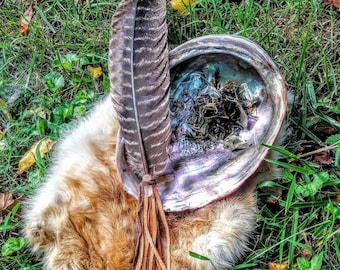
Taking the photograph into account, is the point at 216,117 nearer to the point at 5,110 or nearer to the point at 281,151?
the point at 281,151

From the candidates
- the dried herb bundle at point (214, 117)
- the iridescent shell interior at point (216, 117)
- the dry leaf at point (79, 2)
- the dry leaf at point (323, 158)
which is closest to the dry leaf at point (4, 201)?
the iridescent shell interior at point (216, 117)

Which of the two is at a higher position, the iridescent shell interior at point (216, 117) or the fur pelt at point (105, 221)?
the iridescent shell interior at point (216, 117)

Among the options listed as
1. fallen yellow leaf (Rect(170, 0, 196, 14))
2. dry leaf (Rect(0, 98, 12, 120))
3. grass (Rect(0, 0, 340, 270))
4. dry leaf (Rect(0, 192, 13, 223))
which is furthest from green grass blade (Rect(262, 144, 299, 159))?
dry leaf (Rect(0, 98, 12, 120))

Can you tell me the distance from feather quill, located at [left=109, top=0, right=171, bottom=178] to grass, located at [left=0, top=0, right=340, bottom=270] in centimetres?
44

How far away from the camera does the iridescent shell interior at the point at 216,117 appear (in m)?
2.03

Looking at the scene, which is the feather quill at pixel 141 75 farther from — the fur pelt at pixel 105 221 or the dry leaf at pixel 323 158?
the dry leaf at pixel 323 158

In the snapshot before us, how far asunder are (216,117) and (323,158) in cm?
43

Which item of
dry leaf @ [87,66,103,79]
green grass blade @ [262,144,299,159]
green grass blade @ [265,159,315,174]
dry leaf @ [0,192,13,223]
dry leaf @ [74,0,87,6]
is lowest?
dry leaf @ [0,192,13,223]

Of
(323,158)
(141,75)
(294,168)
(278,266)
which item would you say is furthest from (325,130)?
(141,75)

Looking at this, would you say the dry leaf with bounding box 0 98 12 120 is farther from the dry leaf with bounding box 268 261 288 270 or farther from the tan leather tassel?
the dry leaf with bounding box 268 261 288 270

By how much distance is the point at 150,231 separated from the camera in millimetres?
1951

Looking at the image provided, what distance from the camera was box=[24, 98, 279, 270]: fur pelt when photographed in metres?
1.95

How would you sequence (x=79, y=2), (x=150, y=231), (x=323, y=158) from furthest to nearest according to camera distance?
(x=79, y=2), (x=323, y=158), (x=150, y=231)

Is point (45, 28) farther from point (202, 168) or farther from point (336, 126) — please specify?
point (336, 126)
